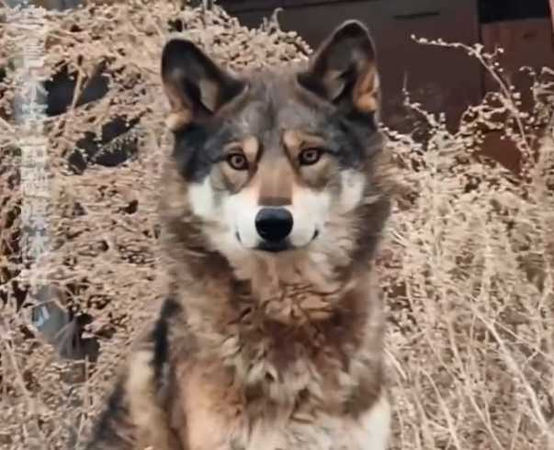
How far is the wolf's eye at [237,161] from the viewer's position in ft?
13.1

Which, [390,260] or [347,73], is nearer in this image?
[347,73]

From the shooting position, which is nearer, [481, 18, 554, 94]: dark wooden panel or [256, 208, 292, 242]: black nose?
[256, 208, 292, 242]: black nose

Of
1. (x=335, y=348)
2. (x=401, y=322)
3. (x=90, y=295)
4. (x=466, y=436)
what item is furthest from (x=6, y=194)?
(x=335, y=348)

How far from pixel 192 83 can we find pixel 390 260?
210 centimetres

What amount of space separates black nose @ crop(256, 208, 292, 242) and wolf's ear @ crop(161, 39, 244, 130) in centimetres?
44

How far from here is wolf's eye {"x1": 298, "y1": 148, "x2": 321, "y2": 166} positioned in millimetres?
3996

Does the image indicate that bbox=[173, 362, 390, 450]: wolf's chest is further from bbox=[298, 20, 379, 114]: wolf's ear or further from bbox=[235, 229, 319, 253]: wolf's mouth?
bbox=[298, 20, 379, 114]: wolf's ear

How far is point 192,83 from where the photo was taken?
4141 millimetres

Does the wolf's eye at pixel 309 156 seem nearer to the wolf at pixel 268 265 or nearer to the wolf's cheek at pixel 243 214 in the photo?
the wolf at pixel 268 265

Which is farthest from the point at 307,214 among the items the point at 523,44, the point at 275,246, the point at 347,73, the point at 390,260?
the point at 523,44

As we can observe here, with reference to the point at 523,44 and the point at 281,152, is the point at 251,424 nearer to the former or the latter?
the point at 281,152

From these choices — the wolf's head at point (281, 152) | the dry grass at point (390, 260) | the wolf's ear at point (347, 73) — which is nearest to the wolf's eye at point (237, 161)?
the wolf's head at point (281, 152)

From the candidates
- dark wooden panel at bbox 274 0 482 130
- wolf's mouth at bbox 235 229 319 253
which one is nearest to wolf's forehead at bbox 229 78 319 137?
wolf's mouth at bbox 235 229 319 253

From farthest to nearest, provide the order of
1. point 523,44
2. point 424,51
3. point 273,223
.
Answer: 1. point 424,51
2. point 523,44
3. point 273,223
